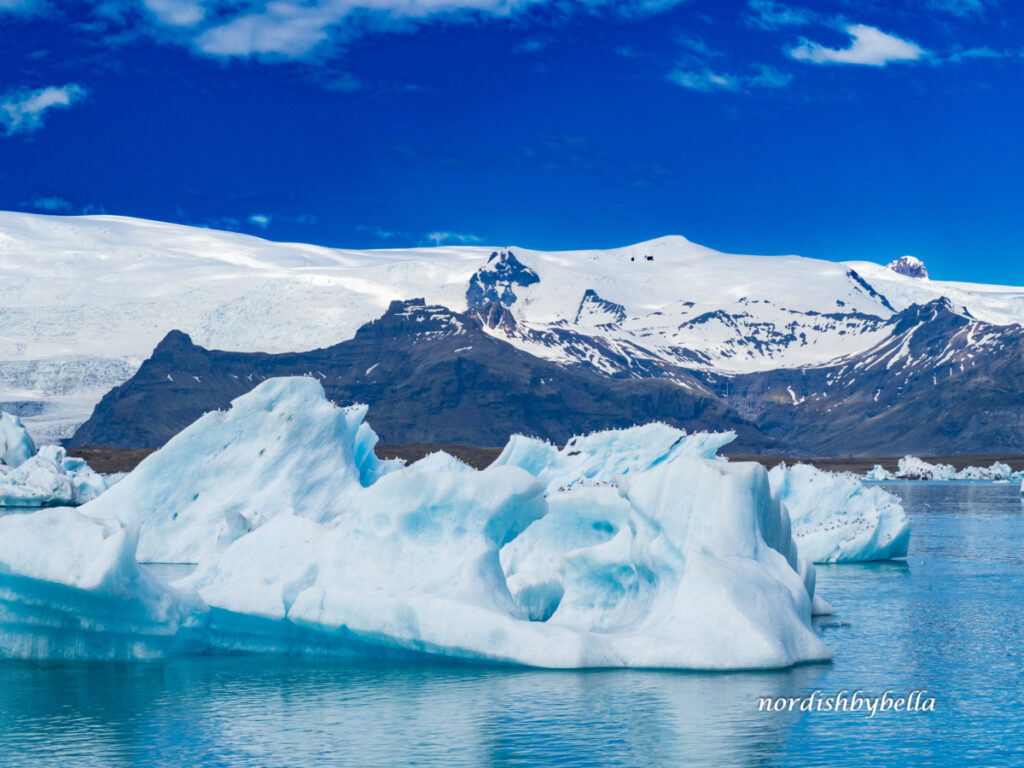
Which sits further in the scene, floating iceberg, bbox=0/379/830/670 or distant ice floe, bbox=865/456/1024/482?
distant ice floe, bbox=865/456/1024/482

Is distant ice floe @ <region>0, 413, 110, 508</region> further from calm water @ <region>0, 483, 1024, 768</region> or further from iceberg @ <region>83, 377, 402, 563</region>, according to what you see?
calm water @ <region>0, 483, 1024, 768</region>

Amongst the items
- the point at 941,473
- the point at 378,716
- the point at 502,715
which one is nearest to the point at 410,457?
the point at 941,473

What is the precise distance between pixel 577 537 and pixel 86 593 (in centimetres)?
1121

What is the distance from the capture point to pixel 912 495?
106000mm

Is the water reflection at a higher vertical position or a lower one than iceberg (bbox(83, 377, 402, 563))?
lower

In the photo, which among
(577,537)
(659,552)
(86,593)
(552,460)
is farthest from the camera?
(552,460)

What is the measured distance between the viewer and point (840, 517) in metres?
45.9

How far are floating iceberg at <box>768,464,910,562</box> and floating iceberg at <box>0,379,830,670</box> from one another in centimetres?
1851

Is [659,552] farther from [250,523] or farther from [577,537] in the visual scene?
[250,523]

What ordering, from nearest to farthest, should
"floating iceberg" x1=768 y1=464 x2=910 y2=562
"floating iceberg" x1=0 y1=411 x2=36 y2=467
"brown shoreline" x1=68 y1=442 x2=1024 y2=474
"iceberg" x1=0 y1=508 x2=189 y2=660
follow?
"iceberg" x1=0 y1=508 x2=189 y2=660, "floating iceberg" x1=768 y1=464 x2=910 y2=562, "floating iceberg" x1=0 y1=411 x2=36 y2=467, "brown shoreline" x1=68 y1=442 x2=1024 y2=474

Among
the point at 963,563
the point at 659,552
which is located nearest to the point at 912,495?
the point at 963,563

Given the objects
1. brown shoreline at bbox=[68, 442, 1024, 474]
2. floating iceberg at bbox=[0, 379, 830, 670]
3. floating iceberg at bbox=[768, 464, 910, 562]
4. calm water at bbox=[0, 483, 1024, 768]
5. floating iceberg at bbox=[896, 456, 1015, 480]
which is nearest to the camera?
calm water at bbox=[0, 483, 1024, 768]

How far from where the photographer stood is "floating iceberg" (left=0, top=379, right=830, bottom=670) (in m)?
20.2

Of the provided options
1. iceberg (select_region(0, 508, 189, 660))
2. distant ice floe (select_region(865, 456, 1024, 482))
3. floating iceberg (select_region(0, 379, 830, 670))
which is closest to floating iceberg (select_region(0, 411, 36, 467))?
floating iceberg (select_region(0, 379, 830, 670))
